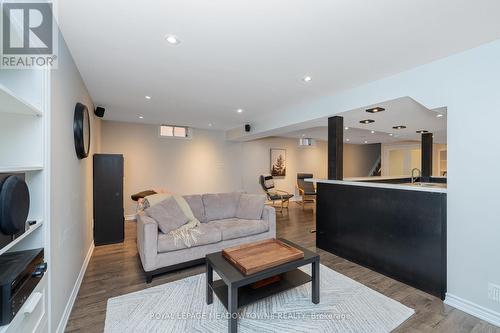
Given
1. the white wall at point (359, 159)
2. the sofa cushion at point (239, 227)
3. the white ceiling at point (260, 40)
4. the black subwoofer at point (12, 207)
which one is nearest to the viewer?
the black subwoofer at point (12, 207)

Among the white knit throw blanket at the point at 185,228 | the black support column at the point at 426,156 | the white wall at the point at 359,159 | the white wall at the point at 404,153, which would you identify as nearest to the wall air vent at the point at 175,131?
the white knit throw blanket at the point at 185,228

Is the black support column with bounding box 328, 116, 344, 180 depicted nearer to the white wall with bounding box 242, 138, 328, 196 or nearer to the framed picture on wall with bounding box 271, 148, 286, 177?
the white wall with bounding box 242, 138, 328, 196

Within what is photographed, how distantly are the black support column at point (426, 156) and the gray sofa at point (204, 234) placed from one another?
3640 millimetres

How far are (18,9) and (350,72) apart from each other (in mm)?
2827

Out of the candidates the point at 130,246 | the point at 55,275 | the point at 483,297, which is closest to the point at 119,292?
the point at 55,275

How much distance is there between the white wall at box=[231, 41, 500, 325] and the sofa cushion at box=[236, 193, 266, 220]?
2.27m

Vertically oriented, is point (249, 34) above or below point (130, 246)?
above

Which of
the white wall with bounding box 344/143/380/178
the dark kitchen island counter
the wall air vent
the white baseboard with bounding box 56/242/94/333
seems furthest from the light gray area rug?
the white wall with bounding box 344/143/380/178

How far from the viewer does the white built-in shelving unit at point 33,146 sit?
1.34 metres

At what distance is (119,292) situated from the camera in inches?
90.5

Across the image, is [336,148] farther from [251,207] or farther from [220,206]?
[220,206]

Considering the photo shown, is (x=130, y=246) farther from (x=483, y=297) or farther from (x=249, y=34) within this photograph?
(x=483, y=297)

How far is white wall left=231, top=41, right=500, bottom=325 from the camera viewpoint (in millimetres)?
1907

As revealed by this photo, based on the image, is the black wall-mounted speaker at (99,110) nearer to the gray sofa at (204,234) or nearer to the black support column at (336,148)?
the gray sofa at (204,234)
